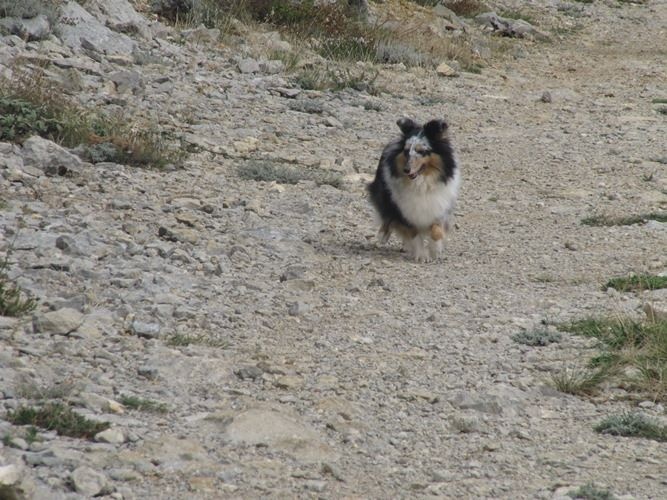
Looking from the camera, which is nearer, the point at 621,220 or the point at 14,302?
the point at 14,302

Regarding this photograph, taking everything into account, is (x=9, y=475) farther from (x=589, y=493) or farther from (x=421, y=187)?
(x=421, y=187)

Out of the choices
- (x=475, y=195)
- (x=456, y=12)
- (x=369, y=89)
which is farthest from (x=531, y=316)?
(x=456, y=12)

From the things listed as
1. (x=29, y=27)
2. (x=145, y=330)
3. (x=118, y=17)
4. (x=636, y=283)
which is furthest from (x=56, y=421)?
(x=118, y=17)

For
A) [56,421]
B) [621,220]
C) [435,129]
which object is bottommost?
[621,220]

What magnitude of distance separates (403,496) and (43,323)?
2.30m

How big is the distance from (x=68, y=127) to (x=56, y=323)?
4644mm

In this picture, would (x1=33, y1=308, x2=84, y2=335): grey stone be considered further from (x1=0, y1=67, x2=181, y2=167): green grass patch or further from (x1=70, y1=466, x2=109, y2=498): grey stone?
(x1=0, y1=67, x2=181, y2=167): green grass patch

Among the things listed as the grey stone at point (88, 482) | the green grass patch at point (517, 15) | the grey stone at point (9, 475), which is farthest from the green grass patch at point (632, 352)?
the green grass patch at point (517, 15)

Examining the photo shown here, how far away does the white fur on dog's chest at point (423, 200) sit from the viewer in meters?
9.42

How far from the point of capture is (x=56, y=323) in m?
6.02

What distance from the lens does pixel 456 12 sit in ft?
76.3

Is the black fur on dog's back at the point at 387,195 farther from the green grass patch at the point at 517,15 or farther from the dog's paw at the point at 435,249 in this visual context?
the green grass patch at the point at 517,15

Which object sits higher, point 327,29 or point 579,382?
point 579,382

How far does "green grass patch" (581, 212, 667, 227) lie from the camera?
1044 cm
